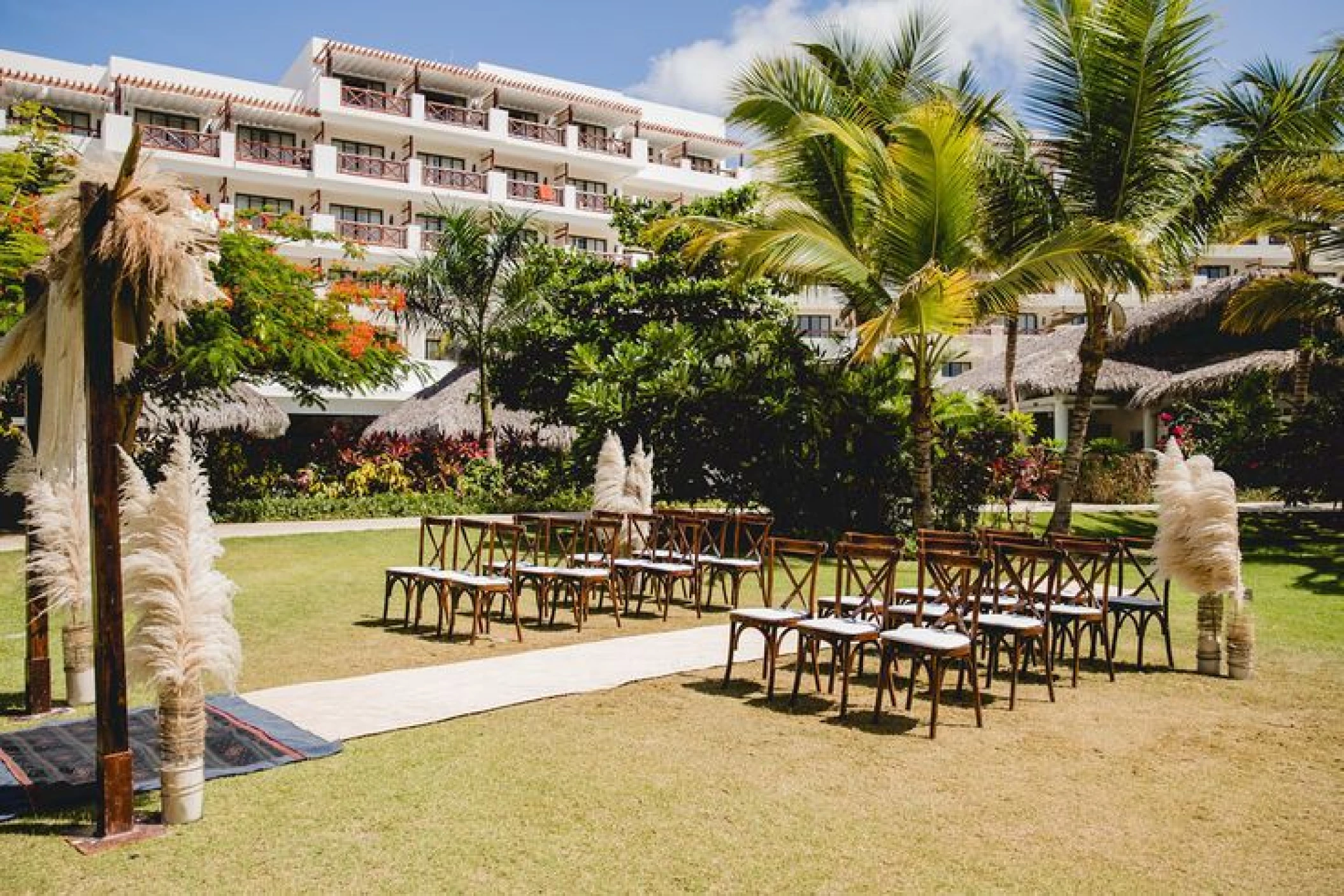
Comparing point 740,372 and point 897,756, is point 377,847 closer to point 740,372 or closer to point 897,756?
point 897,756

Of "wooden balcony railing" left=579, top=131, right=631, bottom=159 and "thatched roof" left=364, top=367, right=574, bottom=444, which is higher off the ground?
"wooden balcony railing" left=579, top=131, right=631, bottom=159

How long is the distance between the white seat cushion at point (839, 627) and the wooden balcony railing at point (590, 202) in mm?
35470

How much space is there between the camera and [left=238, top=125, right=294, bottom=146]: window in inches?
1436

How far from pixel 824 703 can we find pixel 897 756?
1.33m

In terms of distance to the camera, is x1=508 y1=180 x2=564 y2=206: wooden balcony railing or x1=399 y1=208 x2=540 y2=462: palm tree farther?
x1=508 y1=180 x2=564 y2=206: wooden balcony railing

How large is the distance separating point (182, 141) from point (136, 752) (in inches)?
1286

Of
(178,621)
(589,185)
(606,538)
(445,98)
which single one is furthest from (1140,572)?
(589,185)

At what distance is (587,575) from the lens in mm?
10031

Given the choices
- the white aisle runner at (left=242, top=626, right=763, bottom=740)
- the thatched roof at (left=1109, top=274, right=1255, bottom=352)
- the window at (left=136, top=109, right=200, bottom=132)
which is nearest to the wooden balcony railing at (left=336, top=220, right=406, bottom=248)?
the window at (left=136, top=109, right=200, bottom=132)

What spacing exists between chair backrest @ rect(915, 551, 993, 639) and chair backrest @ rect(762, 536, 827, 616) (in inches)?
30.1

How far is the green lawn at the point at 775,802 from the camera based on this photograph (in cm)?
438

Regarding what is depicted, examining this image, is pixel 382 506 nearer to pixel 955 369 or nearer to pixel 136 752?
pixel 136 752

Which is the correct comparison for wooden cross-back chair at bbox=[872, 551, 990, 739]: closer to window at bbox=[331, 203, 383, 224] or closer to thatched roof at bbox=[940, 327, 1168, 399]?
thatched roof at bbox=[940, 327, 1168, 399]

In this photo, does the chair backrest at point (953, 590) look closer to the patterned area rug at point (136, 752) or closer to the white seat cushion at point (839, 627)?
the white seat cushion at point (839, 627)
